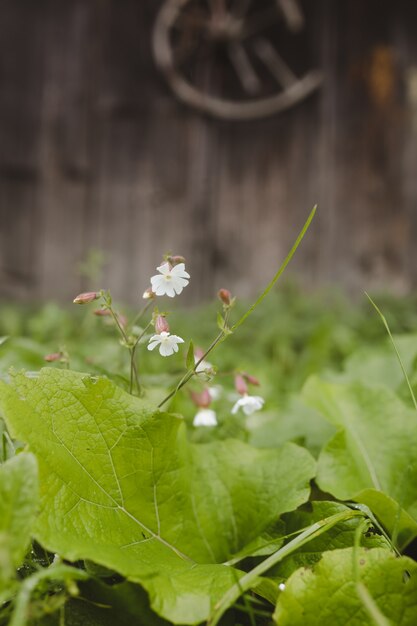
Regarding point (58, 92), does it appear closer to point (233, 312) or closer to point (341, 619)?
point (233, 312)

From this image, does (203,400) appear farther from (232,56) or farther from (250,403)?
(232,56)

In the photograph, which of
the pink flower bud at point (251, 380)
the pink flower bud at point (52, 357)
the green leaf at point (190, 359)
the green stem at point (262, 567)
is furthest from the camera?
the pink flower bud at point (251, 380)

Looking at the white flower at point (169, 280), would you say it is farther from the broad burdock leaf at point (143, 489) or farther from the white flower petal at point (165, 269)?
the broad burdock leaf at point (143, 489)

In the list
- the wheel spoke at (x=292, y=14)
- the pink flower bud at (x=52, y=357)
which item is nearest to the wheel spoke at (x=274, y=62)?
the wheel spoke at (x=292, y=14)

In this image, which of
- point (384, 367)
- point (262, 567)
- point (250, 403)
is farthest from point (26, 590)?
point (384, 367)

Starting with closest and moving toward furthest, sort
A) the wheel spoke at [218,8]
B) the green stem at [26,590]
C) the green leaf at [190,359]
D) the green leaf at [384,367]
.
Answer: the green stem at [26,590], the green leaf at [190,359], the green leaf at [384,367], the wheel spoke at [218,8]

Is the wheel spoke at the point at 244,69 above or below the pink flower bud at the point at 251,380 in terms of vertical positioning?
above

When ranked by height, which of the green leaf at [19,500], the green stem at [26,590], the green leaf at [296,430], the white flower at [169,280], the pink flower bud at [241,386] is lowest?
the green leaf at [296,430]
